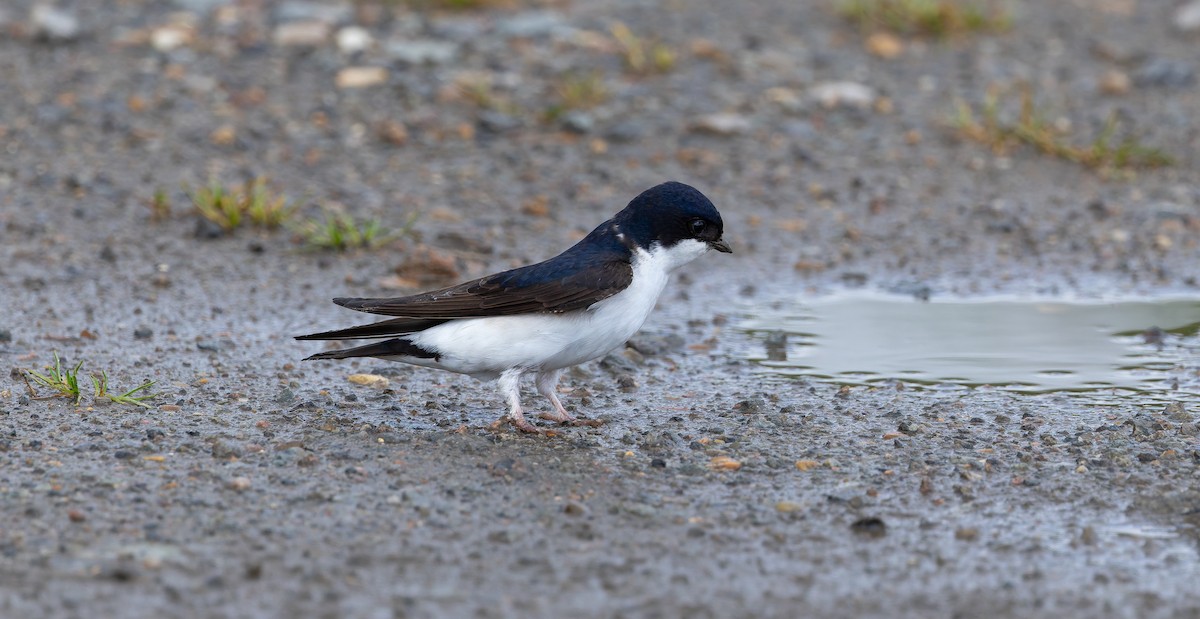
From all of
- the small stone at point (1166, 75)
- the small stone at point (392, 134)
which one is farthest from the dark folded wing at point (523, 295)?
the small stone at point (1166, 75)

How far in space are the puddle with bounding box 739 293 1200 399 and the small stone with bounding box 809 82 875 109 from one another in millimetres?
2367

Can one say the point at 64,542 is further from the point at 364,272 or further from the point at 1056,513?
the point at 364,272

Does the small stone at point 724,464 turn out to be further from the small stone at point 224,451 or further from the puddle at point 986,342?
the small stone at point 224,451

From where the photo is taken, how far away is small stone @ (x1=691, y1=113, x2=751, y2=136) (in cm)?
812

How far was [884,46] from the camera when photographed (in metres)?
9.21

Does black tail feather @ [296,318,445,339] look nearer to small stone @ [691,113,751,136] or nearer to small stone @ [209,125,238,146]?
small stone @ [209,125,238,146]

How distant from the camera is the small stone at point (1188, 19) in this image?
9852mm

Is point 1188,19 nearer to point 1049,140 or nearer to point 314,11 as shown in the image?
point 1049,140

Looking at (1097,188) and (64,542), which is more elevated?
(1097,188)

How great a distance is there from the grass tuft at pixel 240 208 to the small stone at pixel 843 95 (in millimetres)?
3316

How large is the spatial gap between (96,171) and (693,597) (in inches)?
196

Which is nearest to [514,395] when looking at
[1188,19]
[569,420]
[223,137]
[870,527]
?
[569,420]

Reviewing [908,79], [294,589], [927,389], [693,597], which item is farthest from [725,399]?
[908,79]

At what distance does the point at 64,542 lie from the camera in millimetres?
3578
